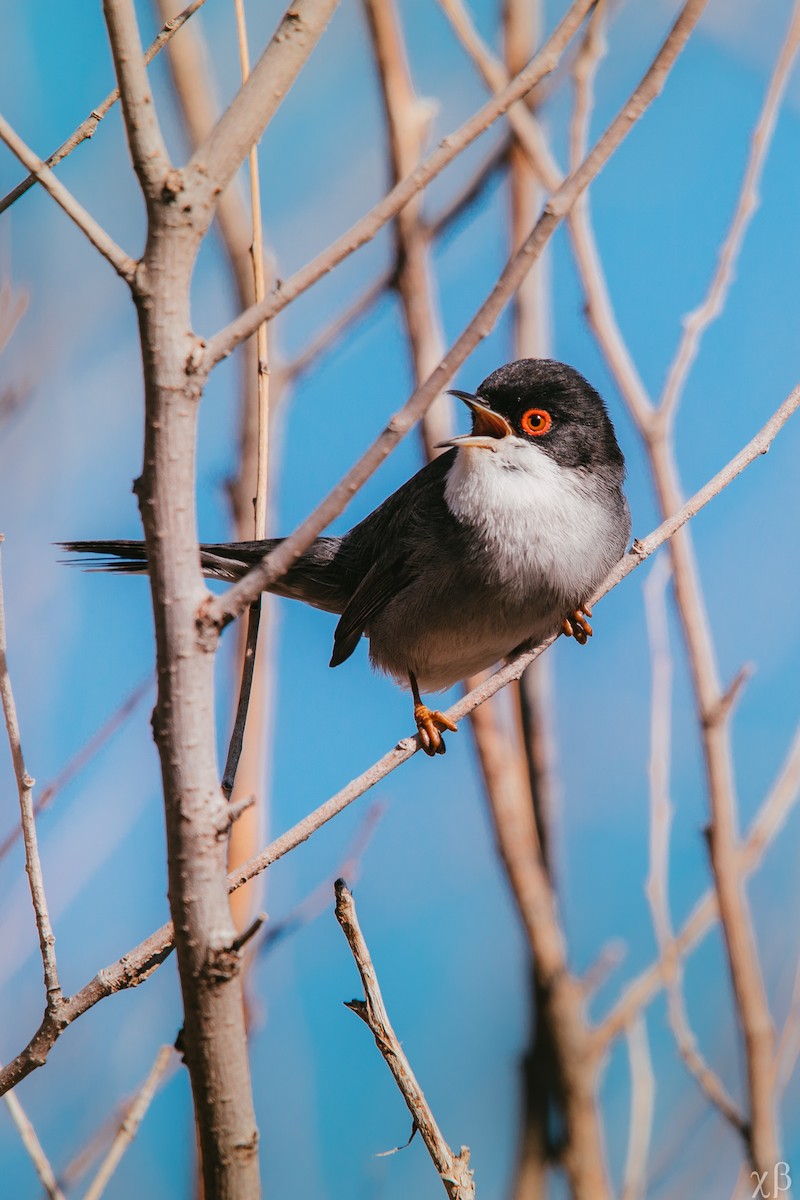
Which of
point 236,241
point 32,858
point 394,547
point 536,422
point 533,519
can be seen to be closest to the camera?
point 32,858

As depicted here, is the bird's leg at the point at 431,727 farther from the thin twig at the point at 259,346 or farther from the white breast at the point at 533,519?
the thin twig at the point at 259,346

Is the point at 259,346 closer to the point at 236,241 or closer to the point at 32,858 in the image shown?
the point at 32,858

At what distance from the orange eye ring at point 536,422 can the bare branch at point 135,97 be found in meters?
1.73

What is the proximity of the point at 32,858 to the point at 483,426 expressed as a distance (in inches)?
70.5

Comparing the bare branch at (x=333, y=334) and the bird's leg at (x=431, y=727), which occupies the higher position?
the bare branch at (x=333, y=334)

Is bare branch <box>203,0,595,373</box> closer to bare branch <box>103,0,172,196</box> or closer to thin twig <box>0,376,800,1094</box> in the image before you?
bare branch <box>103,0,172,196</box>

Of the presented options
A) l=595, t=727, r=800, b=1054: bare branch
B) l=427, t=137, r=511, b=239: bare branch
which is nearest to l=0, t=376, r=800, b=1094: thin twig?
l=595, t=727, r=800, b=1054: bare branch

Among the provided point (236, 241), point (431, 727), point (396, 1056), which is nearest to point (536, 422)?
point (431, 727)

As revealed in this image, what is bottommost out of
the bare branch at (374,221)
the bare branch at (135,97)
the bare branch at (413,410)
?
the bare branch at (413,410)

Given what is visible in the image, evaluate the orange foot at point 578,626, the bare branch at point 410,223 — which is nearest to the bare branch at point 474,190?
the bare branch at point 410,223

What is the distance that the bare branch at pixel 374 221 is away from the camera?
1.34m

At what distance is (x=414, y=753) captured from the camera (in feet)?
6.89

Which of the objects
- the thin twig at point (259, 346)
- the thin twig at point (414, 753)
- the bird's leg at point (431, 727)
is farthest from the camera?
the bird's leg at point (431, 727)

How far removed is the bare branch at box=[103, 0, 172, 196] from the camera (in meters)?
1.33
